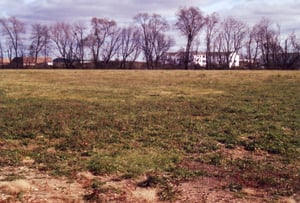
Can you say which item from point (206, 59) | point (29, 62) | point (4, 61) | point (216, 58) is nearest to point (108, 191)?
point (206, 59)

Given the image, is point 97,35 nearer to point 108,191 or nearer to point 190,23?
point 190,23

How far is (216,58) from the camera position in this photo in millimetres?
85562

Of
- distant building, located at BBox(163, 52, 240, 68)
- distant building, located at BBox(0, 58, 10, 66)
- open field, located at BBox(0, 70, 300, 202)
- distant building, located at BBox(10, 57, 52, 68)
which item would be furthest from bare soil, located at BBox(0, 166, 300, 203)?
distant building, located at BBox(0, 58, 10, 66)

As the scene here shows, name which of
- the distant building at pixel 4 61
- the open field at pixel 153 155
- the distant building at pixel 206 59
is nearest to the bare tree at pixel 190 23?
the distant building at pixel 206 59

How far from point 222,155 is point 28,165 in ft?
10.7

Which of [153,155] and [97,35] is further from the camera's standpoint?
[97,35]

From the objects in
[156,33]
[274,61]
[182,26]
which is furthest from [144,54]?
[274,61]

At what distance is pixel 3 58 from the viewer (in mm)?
86625

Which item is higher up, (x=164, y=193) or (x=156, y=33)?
(x=156, y=33)

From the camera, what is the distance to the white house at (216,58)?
84.6 metres

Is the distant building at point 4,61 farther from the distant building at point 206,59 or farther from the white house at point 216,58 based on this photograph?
the white house at point 216,58

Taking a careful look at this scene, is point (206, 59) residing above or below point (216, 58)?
below

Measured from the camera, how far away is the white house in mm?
84625

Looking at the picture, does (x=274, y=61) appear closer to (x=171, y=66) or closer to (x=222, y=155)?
(x=171, y=66)
